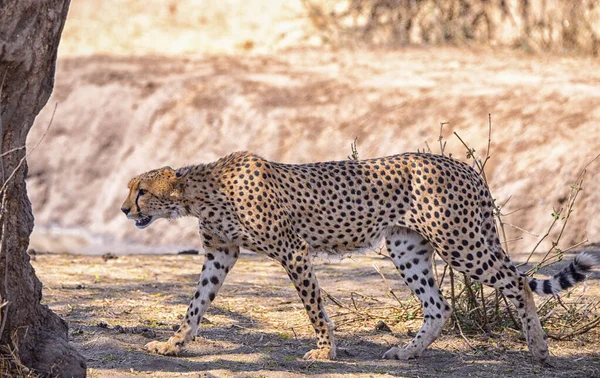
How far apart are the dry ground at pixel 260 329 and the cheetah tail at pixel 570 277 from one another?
0.43 metres

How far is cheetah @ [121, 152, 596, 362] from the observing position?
574cm

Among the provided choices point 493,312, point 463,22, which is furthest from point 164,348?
point 463,22

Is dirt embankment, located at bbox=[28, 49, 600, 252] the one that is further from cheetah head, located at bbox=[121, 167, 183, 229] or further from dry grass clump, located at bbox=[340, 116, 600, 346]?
cheetah head, located at bbox=[121, 167, 183, 229]

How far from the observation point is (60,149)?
14.8 metres

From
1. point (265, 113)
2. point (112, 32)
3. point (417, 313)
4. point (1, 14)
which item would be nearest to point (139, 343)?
point (417, 313)

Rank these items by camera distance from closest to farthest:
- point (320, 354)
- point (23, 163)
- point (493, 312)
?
point (23, 163)
point (320, 354)
point (493, 312)

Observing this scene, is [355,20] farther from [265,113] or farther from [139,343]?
[139,343]

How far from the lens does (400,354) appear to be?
589 cm

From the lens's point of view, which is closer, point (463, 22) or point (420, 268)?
point (420, 268)

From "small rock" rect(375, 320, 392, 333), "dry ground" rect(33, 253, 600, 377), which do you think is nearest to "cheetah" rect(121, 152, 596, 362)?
"dry ground" rect(33, 253, 600, 377)

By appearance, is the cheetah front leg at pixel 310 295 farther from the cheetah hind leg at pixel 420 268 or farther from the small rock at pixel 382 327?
the small rock at pixel 382 327

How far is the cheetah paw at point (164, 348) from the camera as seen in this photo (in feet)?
18.9

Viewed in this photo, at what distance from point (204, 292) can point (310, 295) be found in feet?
2.05

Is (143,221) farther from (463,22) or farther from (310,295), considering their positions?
(463,22)
